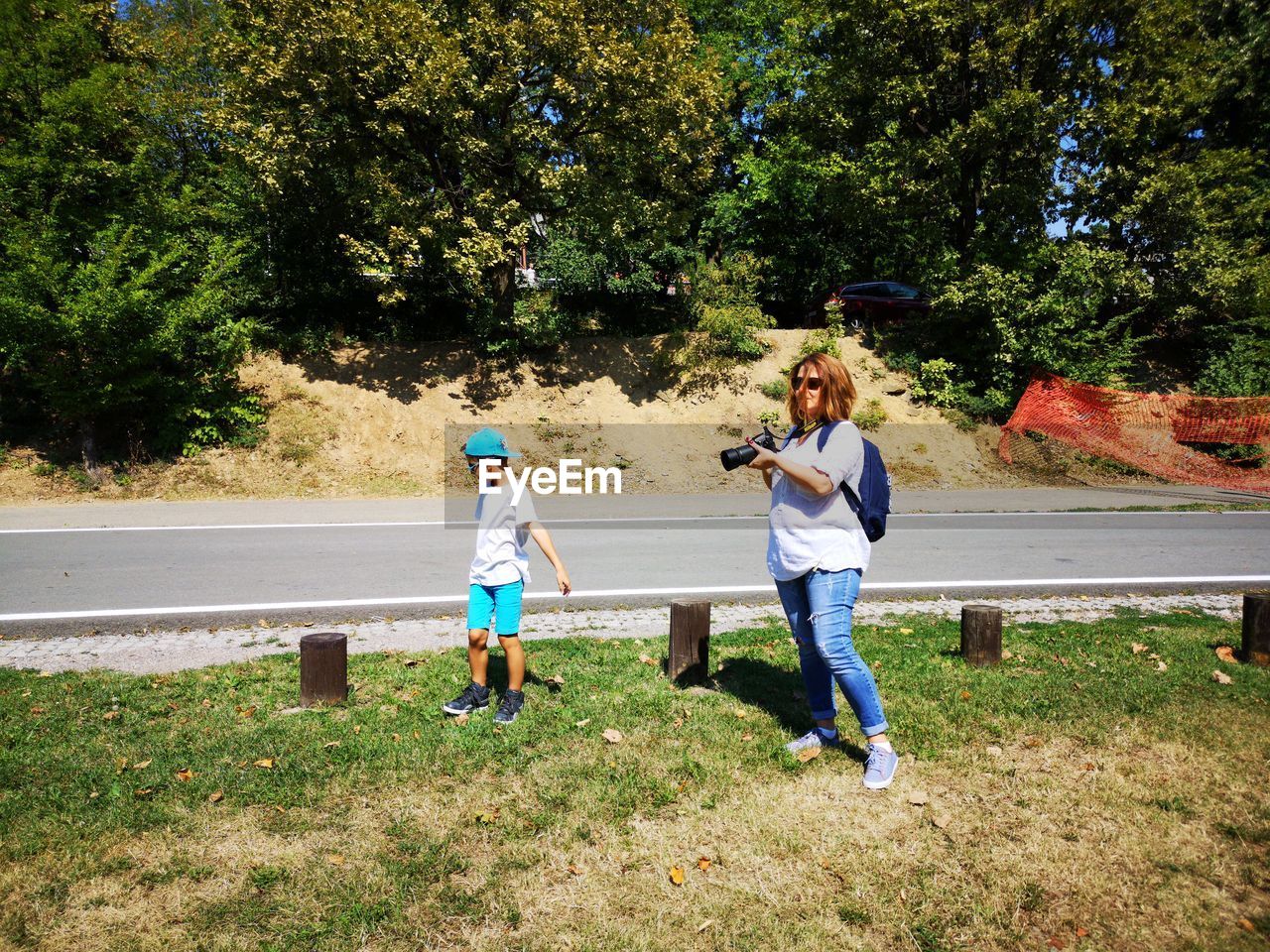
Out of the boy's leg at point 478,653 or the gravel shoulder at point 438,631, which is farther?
the gravel shoulder at point 438,631

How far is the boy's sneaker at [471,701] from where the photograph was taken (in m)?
A: 4.77

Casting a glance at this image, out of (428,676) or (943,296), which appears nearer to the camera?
(428,676)

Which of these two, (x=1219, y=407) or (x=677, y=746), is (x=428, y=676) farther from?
(x=1219, y=407)

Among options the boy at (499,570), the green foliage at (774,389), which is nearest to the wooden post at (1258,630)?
the boy at (499,570)

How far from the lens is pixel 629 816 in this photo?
3.67 m

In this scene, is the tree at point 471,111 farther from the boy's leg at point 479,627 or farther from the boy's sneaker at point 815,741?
the boy's sneaker at point 815,741

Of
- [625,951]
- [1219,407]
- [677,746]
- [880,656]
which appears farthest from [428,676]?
[1219,407]

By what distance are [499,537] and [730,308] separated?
54.9 ft

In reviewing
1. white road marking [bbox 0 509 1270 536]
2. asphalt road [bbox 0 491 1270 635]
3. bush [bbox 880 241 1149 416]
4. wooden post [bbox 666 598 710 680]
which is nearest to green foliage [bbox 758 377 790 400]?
bush [bbox 880 241 1149 416]

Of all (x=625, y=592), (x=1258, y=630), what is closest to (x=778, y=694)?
(x=625, y=592)

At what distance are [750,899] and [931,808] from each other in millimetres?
1183

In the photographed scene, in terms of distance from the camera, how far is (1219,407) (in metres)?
17.9

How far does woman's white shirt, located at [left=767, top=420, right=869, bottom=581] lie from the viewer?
3.85 m

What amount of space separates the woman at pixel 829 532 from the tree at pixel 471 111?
13.7m
